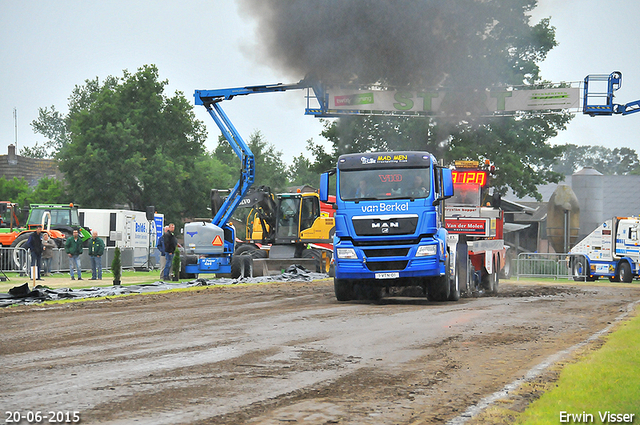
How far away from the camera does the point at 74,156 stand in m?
54.8

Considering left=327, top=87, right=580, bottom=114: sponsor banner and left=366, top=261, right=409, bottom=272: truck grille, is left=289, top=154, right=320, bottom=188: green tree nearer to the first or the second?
left=327, top=87, right=580, bottom=114: sponsor banner

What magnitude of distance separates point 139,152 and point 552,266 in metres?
30.9

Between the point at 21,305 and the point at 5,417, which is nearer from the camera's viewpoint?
the point at 5,417

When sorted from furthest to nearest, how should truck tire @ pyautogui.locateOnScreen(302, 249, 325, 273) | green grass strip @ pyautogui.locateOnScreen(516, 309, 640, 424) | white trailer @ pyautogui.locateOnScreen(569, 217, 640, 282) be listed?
white trailer @ pyautogui.locateOnScreen(569, 217, 640, 282) < truck tire @ pyautogui.locateOnScreen(302, 249, 325, 273) < green grass strip @ pyautogui.locateOnScreen(516, 309, 640, 424)

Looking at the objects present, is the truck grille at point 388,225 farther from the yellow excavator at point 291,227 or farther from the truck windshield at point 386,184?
the yellow excavator at point 291,227

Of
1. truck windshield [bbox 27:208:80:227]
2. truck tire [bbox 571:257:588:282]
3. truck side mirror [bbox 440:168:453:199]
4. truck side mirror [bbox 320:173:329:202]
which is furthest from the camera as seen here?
truck tire [bbox 571:257:588:282]

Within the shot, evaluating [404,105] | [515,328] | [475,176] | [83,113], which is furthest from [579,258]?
[83,113]

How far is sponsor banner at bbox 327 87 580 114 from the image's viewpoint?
1217 inches

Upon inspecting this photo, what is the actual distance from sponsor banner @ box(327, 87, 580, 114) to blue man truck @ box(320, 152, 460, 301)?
537 inches

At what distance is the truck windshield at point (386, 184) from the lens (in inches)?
634

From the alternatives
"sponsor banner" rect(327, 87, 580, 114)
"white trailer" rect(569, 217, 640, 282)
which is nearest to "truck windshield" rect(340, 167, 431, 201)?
"sponsor banner" rect(327, 87, 580, 114)

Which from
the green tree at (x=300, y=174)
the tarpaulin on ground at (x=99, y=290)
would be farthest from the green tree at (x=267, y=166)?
the tarpaulin on ground at (x=99, y=290)

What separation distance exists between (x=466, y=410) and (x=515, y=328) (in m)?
6.16

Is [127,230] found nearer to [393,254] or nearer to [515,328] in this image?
[393,254]
